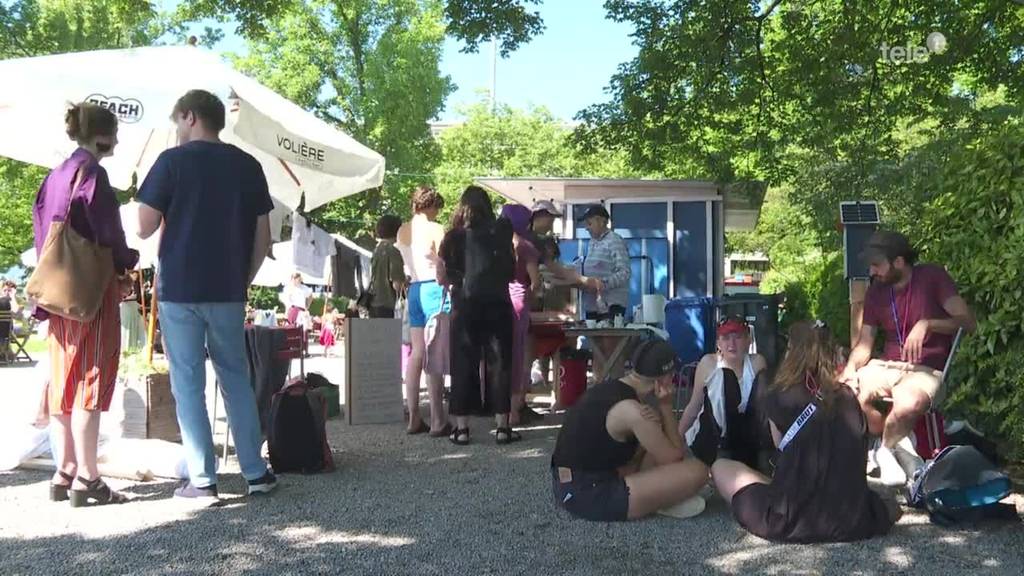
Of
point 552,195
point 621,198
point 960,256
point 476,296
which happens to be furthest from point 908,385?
point 552,195

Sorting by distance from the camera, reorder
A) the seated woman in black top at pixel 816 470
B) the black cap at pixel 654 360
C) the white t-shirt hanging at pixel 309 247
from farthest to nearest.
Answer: the white t-shirt hanging at pixel 309 247
the black cap at pixel 654 360
the seated woman in black top at pixel 816 470

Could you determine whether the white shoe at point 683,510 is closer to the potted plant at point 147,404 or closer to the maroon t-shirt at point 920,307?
the maroon t-shirt at point 920,307

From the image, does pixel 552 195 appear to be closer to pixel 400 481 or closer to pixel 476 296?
pixel 476 296

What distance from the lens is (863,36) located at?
12484 millimetres

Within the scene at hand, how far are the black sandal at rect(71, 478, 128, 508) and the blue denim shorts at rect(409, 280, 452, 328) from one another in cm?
289

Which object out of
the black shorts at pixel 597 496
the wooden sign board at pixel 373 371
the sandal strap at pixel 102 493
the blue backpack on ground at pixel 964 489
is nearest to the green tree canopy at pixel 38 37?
the wooden sign board at pixel 373 371

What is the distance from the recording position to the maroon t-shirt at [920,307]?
536 centimetres

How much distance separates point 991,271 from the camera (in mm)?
5387

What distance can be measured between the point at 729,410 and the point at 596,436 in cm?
131

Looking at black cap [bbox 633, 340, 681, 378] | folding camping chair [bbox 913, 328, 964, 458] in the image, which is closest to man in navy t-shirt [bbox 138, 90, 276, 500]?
black cap [bbox 633, 340, 681, 378]

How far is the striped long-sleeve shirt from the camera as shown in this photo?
851 cm

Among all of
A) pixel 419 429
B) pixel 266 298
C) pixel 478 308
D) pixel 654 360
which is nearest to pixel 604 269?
pixel 478 308

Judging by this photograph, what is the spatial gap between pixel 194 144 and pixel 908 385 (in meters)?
3.82

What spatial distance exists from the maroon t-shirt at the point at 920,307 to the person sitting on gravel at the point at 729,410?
755 mm
